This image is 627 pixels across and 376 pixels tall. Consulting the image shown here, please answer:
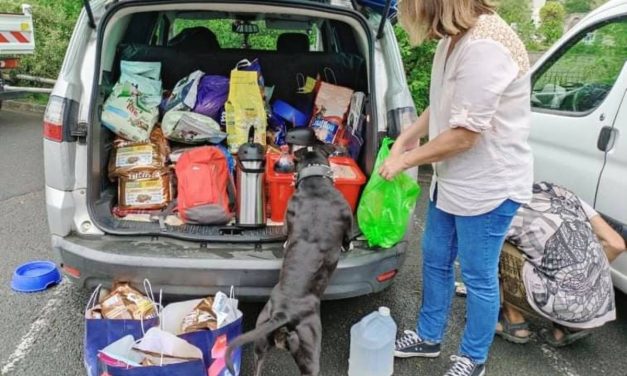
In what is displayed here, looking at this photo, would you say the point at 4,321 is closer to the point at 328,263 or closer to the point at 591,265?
the point at 328,263

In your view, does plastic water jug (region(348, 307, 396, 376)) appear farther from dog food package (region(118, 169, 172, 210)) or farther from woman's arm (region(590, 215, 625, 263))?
dog food package (region(118, 169, 172, 210))

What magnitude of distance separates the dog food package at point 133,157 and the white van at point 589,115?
2494 mm

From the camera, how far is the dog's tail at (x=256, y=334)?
6.46 feet

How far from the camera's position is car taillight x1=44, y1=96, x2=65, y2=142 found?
2.51 metres

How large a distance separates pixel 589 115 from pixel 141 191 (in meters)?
2.66

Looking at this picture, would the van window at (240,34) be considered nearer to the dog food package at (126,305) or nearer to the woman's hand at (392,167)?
the woman's hand at (392,167)

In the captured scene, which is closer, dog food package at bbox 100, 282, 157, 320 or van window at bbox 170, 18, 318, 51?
dog food package at bbox 100, 282, 157, 320

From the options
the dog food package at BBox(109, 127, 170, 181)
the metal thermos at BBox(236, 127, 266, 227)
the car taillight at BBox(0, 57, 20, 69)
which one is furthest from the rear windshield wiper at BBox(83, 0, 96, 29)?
the car taillight at BBox(0, 57, 20, 69)

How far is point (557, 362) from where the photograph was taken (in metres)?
2.80

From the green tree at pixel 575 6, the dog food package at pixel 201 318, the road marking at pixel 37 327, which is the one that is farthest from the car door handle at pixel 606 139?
the green tree at pixel 575 6

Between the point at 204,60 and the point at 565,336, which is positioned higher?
the point at 204,60

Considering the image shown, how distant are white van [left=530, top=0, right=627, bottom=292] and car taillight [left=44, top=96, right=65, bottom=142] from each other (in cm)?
287

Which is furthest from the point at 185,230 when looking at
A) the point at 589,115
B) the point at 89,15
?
the point at 589,115

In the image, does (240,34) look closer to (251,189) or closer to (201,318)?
(251,189)
